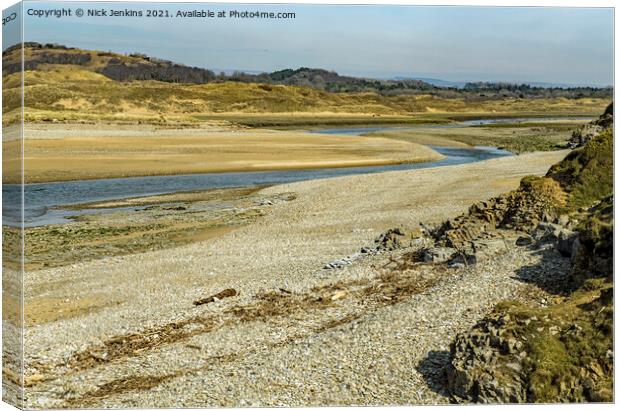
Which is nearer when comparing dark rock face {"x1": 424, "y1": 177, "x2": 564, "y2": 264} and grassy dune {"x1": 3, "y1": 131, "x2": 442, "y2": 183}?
dark rock face {"x1": 424, "y1": 177, "x2": 564, "y2": 264}

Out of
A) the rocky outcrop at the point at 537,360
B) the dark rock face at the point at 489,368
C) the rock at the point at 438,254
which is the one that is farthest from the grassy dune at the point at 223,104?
the dark rock face at the point at 489,368

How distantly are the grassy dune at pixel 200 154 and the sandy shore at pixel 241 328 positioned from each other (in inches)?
863

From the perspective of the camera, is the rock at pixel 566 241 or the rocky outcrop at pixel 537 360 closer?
the rocky outcrop at pixel 537 360

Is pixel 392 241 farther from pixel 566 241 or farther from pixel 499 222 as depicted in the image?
pixel 566 241

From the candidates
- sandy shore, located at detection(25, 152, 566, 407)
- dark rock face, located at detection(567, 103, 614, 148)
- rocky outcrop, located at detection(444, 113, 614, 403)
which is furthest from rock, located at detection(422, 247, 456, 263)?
dark rock face, located at detection(567, 103, 614, 148)

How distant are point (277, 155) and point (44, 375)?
40.8 m

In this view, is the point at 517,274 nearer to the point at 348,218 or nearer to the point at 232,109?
the point at 348,218

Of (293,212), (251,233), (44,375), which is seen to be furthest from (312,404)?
(293,212)

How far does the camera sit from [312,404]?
11.1 meters

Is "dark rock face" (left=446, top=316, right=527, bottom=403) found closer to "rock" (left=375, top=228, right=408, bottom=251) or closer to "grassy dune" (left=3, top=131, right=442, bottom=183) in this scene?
"rock" (left=375, top=228, right=408, bottom=251)

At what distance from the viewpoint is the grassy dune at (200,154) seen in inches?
1729

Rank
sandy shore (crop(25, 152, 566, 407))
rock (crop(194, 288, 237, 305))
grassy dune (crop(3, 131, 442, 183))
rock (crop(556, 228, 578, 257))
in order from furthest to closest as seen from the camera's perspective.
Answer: grassy dune (crop(3, 131, 442, 183)), rock (crop(194, 288, 237, 305)), rock (crop(556, 228, 578, 257)), sandy shore (crop(25, 152, 566, 407))

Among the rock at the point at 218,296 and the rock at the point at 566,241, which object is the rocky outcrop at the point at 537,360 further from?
the rock at the point at 218,296

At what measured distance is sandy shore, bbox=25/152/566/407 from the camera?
11500 mm
